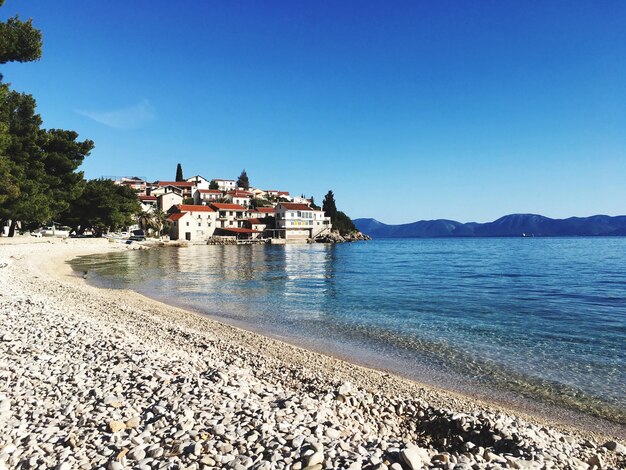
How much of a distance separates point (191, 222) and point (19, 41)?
273 ft

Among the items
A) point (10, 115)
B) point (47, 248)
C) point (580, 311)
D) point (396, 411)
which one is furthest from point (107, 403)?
point (47, 248)

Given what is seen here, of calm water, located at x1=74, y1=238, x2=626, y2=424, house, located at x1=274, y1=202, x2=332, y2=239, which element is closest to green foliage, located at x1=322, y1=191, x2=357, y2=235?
house, located at x1=274, y1=202, x2=332, y2=239

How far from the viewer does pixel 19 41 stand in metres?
19.3

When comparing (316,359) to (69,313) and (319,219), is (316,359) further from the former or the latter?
(319,219)

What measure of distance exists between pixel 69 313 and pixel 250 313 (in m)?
7.08

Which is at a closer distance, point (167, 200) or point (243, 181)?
point (167, 200)

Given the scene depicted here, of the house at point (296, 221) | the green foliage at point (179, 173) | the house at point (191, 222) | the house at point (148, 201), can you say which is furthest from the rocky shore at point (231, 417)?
the green foliage at point (179, 173)

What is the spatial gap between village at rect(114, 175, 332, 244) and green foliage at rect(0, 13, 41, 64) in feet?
257

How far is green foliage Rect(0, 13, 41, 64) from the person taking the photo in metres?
19.1

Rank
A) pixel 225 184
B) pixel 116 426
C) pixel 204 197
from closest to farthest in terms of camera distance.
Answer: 1. pixel 116 426
2. pixel 204 197
3. pixel 225 184

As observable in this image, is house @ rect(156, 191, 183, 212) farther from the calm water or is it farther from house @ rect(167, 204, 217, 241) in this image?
the calm water

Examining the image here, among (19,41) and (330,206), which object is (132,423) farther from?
(330,206)

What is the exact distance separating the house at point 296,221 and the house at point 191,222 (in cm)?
1869

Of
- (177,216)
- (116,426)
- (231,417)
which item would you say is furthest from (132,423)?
(177,216)
